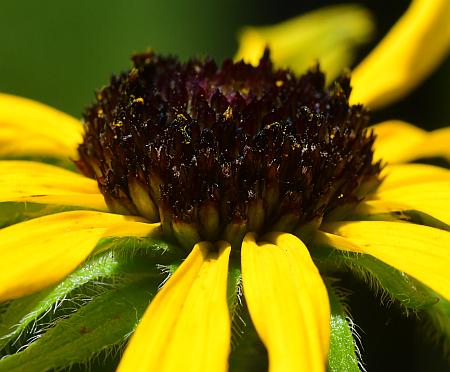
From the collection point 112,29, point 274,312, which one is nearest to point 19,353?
point 274,312

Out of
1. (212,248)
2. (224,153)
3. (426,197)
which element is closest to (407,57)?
(426,197)

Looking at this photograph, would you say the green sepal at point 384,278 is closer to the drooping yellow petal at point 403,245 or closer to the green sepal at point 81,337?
the drooping yellow petal at point 403,245

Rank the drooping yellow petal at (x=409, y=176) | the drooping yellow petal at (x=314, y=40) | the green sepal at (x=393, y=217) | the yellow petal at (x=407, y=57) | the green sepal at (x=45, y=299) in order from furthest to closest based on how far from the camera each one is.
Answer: the drooping yellow petal at (x=314, y=40), the yellow petal at (x=407, y=57), the drooping yellow petal at (x=409, y=176), the green sepal at (x=393, y=217), the green sepal at (x=45, y=299)

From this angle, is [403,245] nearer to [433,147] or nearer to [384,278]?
[384,278]

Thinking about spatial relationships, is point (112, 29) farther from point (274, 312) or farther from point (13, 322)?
point (274, 312)

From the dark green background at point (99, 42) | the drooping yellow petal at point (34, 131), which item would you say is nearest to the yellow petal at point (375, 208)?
the drooping yellow petal at point (34, 131)

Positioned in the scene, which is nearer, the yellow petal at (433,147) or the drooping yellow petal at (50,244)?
the drooping yellow petal at (50,244)

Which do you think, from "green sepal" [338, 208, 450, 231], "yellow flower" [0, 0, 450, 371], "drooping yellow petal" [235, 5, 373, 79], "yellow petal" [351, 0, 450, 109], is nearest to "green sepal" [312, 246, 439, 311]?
"yellow flower" [0, 0, 450, 371]
